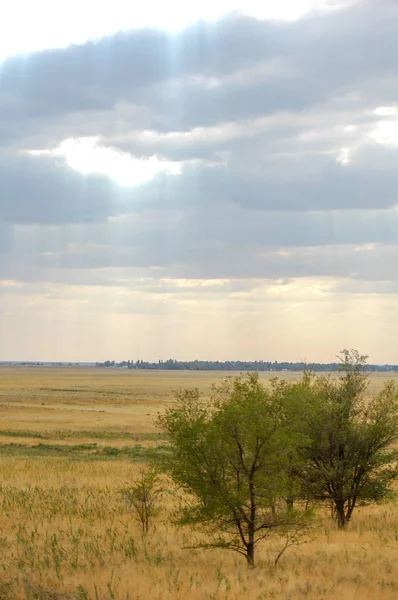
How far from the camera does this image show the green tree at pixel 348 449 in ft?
71.4

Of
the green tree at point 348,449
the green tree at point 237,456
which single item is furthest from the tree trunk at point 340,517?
the green tree at point 237,456

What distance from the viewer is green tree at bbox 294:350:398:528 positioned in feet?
71.4

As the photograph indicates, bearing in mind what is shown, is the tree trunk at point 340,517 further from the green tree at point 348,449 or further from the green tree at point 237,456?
the green tree at point 237,456

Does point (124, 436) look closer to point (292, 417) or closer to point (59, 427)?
point (59, 427)

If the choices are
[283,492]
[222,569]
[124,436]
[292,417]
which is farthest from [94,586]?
[124,436]

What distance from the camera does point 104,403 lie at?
107m

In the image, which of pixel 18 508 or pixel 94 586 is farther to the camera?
pixel 18 508

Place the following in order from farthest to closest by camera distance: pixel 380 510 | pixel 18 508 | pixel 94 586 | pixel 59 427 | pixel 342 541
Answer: pixel 59 427 → pixel 380 510 → pixel 18 508 → pixel 342 541 → pixel 94 586

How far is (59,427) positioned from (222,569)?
49.5 meters

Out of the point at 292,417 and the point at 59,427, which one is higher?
the point at 292,417

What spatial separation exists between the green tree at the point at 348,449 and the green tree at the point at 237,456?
20.7 feet

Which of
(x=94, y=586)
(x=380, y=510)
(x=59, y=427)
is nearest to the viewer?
(x=94, y=586)

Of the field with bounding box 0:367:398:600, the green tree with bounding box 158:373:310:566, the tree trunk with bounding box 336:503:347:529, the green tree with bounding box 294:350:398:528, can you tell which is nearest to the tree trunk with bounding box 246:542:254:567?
the green tree with bounding box 158:373:310:566

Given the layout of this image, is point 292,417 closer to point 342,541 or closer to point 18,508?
point 342,541
